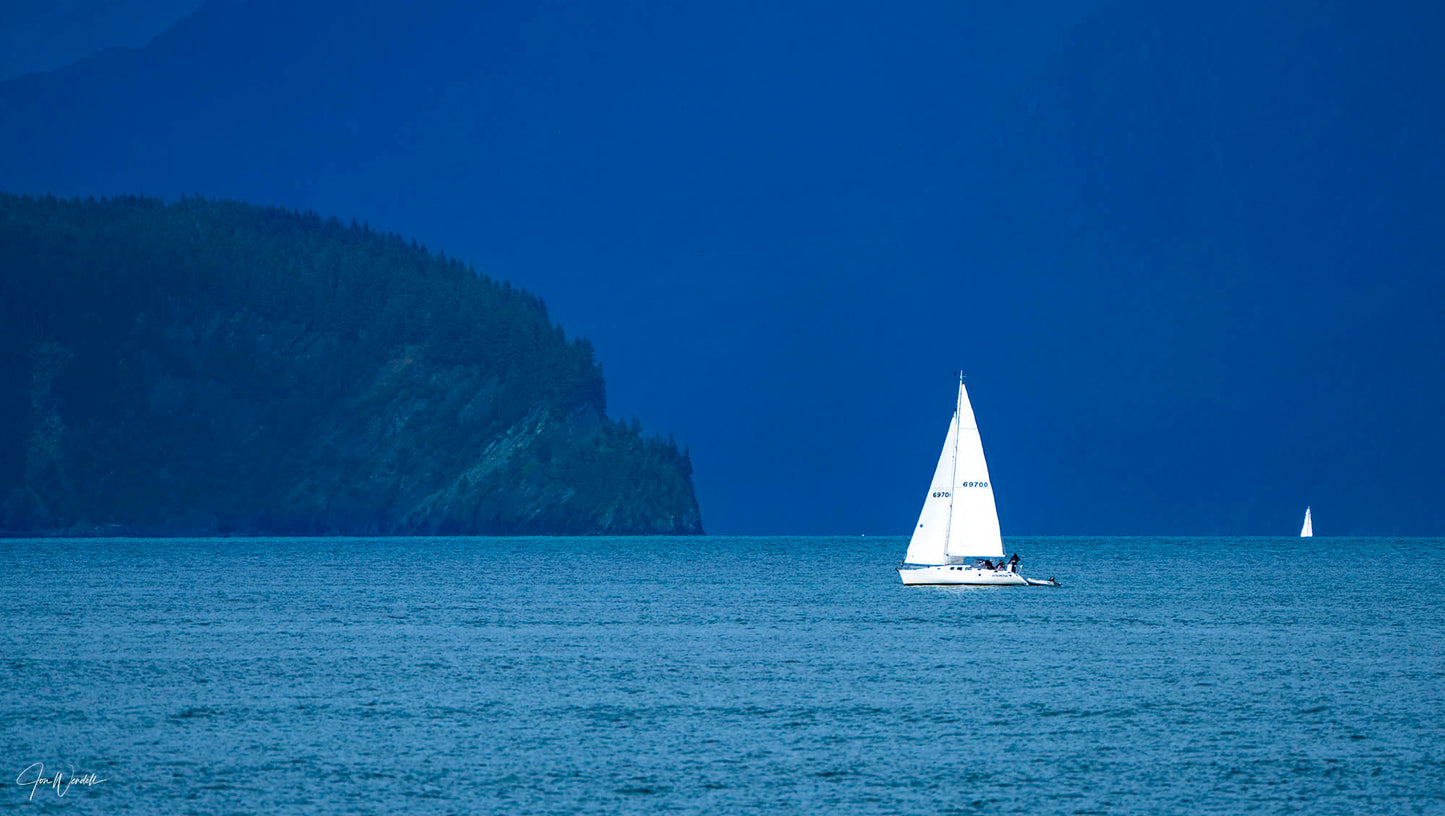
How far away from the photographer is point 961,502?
95438mm

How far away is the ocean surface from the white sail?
Result: 4.61 meters

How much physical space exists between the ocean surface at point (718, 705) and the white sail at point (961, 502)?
15.1ft

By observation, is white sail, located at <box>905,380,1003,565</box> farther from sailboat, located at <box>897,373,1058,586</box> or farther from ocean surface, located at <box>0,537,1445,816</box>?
ocean surface, located at <box>0,537,1445,816</box>

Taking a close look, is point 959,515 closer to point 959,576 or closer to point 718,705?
point 959,576

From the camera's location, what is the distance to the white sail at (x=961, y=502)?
94.9 meters

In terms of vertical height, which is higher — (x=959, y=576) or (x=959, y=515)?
(x=959, y=515)

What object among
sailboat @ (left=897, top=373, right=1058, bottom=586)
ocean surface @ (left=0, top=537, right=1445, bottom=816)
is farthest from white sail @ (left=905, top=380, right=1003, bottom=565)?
ocean surface @ (left=0, top=537, right=1445, bottom=816)

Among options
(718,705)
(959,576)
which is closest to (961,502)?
(959,576)

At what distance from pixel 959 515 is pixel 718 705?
158 feet

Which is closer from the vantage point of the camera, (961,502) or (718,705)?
(718,705)

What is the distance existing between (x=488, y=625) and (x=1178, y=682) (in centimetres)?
3407

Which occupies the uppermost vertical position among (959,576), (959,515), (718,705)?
(959,515)

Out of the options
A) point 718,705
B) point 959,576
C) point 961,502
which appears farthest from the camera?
point 959,576

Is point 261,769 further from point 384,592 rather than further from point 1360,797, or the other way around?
point 384,592
